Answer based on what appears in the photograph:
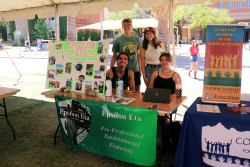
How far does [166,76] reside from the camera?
293cm

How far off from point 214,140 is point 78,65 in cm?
176

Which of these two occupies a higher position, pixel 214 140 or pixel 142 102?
pixel 142 102

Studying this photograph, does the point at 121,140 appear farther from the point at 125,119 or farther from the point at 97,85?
the point at 97,85

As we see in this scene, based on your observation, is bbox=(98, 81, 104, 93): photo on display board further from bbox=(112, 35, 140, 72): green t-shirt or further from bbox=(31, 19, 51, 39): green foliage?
bbox=(31, 19, 51, 39): green foliage

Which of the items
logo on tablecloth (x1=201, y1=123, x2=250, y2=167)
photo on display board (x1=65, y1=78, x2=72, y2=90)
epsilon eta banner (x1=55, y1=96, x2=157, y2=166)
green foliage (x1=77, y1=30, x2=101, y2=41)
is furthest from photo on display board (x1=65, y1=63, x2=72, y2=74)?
green foliage (x1=77, y1=30, x2=101, y2=41)

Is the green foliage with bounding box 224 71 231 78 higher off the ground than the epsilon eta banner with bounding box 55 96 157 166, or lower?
higher

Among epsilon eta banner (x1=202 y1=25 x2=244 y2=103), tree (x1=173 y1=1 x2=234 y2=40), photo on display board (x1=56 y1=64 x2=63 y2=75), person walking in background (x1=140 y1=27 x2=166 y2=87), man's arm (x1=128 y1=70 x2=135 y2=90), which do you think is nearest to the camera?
epsilon eta banner (x1=202 y1=25 x2=244 y2=103)

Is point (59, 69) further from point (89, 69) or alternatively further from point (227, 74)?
point (227, 74)

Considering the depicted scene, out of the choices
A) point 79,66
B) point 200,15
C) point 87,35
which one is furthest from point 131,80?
point 200,15

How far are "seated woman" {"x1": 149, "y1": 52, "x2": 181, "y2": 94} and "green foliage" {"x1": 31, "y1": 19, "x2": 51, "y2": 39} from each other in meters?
32.0

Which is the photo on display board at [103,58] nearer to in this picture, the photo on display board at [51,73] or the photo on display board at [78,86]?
the photo on display board at [78,86]

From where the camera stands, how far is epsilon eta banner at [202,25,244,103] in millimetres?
2307

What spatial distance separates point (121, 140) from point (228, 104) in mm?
1134

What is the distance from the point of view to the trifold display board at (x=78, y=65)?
110 inches
